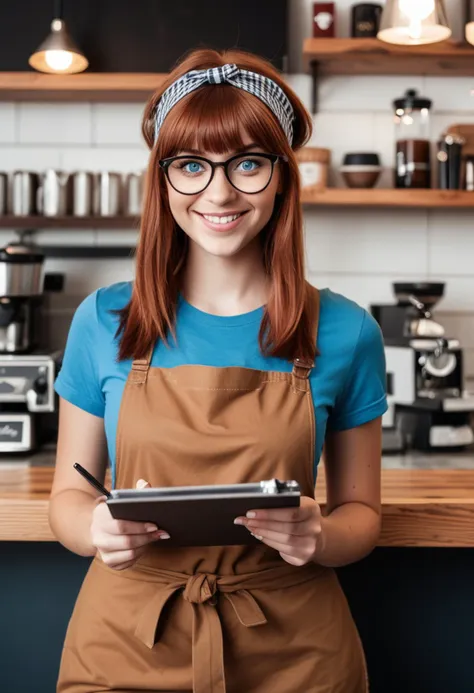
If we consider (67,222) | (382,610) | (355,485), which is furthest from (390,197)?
(355,485)

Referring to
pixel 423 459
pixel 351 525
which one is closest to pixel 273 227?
pixel 351 525

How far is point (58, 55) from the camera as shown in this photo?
9.82ft

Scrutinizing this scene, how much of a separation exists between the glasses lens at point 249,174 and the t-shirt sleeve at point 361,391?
277 millimetres

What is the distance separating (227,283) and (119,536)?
45cm

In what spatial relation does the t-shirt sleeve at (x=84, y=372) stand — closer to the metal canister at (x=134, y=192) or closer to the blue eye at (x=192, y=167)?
the blue eye at (x=192, y=167)

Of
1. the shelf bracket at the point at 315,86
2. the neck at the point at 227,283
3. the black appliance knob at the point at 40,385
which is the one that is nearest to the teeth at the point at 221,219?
the neck at the point at 227,283

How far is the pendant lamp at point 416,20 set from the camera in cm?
252

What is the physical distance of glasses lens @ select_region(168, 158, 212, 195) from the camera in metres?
1.29

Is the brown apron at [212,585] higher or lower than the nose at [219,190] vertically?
lower

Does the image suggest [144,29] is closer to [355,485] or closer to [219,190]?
[219,190]

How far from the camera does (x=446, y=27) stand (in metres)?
2.56

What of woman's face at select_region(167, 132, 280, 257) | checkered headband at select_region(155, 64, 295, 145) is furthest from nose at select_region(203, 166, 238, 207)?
checkered headband at select_region(155, 64, 295, 145)

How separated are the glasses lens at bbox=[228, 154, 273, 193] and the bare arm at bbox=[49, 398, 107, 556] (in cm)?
42

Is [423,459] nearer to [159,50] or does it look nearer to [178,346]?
[178,346]
